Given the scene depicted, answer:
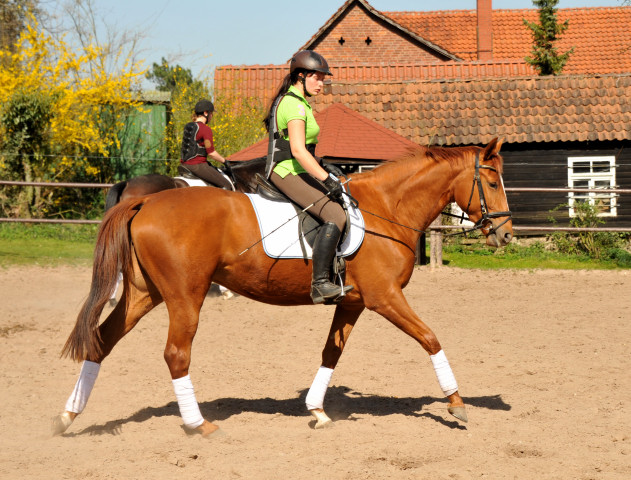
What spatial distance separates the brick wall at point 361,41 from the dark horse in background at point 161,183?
949 inches

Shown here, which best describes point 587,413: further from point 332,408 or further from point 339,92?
point 339,92

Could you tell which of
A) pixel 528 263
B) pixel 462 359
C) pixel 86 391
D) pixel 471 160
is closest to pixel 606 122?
pixel 528 263

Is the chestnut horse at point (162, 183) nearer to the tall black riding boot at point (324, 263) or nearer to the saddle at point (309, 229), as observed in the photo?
the saddle at point (309, 229)

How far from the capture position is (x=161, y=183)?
940cm

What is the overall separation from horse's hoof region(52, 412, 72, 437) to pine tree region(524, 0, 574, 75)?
20.7 meters

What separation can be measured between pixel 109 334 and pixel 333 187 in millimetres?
1976

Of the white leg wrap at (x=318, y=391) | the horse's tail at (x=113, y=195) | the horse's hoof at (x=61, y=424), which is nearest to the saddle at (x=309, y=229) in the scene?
the white leg wrap at (x=318, y=391)

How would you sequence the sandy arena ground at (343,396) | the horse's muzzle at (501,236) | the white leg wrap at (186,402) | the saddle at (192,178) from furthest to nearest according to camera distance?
1. the saddle at (192,178)
2. the horse's muzzle at (501,236)
3. the white leg wrap at (186,402)
4. the sandy arena ground at (343,396)

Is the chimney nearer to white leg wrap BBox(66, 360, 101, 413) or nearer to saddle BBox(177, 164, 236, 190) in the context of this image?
saddle BBox(177, 164, 236, 190)

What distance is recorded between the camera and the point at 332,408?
20.6 feet

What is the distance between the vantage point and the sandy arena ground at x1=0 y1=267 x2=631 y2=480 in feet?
15.5

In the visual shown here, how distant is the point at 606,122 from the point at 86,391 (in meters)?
16.4

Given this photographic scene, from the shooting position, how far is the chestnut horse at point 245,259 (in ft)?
17.4

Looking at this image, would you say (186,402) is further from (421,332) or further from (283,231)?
(421,332)
